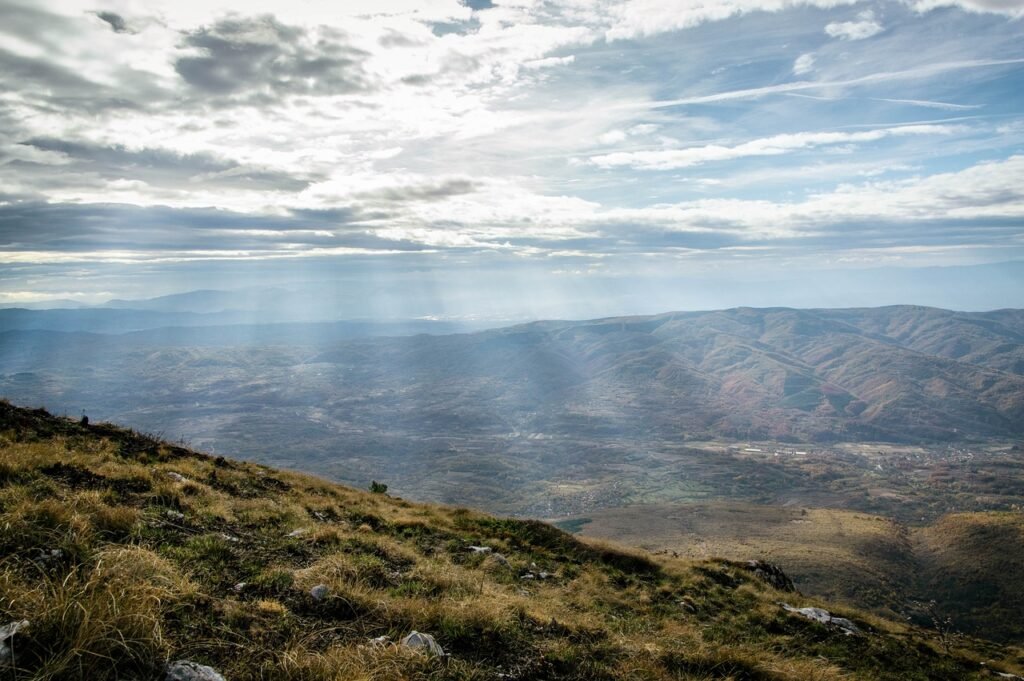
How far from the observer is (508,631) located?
8.31 meters

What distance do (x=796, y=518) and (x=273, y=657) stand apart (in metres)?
147

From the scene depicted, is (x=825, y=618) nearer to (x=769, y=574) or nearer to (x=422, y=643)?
(x=769, y=574)

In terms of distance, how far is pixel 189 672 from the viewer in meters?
4.78

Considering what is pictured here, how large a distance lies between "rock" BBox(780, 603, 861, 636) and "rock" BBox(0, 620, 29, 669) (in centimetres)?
1921

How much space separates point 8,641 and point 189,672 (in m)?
1.45

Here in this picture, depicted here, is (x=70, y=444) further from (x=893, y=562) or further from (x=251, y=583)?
(x=893, y=562)

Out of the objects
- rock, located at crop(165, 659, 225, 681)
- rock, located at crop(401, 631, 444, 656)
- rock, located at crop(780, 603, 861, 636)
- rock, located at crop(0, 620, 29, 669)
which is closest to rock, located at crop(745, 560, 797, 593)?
rock, located at crop(780, 603, 861, 636)

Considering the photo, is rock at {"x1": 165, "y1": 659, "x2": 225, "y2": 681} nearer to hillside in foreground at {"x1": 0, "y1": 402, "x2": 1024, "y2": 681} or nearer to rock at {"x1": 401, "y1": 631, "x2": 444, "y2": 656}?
hillside in foreground at {"x1": 0, "y1": 402, "x2": 1024, "y2": 681}

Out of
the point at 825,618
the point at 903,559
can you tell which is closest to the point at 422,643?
the point at 825,618

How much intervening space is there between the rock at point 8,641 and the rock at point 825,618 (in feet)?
63.0

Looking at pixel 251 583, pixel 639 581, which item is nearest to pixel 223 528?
pixel 251 583

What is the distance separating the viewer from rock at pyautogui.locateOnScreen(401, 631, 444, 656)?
256 inches

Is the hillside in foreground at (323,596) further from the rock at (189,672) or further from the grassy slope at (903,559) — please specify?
the grassy slope at (903,559)

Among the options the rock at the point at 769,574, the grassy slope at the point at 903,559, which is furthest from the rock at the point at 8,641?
the grassy slope at the point at 903,559
